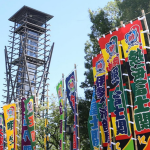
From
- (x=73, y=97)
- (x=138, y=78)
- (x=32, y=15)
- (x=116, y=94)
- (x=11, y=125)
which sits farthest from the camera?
(x=32, y=15)

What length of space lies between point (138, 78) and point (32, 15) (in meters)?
27.9

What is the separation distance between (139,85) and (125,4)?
396 inches

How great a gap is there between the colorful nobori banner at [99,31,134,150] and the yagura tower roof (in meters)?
25.0

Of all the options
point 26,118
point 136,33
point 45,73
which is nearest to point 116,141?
point 136,33

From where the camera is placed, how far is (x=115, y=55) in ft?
35.0

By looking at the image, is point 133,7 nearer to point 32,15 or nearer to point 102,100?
point 102,100

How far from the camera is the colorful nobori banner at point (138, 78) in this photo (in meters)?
8.97

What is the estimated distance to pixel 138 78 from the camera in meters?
9.46

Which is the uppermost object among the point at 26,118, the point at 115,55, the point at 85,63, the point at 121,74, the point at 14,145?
the point at 85,63

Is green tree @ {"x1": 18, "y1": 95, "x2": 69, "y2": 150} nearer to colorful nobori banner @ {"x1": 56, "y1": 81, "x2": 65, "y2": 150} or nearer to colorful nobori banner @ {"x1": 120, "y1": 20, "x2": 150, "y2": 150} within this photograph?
colorful nobori banner @ {"x1": 56, "y1": 81, "x2": 65, "y2": 150}

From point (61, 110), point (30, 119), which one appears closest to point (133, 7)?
point (61, 110)

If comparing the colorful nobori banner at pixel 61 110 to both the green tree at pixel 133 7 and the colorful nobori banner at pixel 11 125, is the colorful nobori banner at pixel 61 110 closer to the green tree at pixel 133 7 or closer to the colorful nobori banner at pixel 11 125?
the colorful nobori banner at pixel 11 125

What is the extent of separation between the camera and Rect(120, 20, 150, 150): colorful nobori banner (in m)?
8.97

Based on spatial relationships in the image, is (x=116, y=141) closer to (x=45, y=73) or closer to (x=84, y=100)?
(x=84, y=100)
